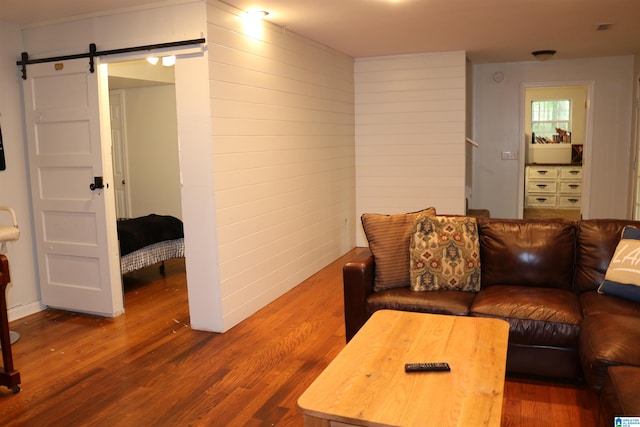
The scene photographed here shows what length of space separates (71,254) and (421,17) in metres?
3.46

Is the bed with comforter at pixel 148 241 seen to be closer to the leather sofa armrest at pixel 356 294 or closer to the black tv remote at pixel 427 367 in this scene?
the leather sofa armrest at pixel 356 294

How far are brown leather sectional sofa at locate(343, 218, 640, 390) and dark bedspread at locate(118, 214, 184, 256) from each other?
250 centimetres

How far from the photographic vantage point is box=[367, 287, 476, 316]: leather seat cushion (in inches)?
118

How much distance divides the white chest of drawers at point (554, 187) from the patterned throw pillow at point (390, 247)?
7060 millimetres

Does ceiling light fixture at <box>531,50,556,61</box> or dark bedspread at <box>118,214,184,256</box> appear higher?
ceiling light fixture at <box>531,50,556,61</box>

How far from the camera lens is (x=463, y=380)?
190 cm

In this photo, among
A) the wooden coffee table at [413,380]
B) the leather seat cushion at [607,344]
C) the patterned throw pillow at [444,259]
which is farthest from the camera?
the patterned throw pillow at [444,259]

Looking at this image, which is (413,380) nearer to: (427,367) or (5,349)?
(427,367)

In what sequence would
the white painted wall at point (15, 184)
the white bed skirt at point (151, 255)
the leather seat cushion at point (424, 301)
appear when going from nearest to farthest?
the leather seat cushion at point (424, 301)
the white painted wall at point (15, 184)
the white bed skirt at point (151, 255)

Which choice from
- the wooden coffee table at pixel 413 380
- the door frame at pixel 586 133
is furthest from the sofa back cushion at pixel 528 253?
the door frame at pixel 586 133

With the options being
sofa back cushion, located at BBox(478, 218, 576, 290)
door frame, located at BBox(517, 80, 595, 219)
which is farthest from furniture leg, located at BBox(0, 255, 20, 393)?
door frame, located at BBox(517, 80, 595, 219)

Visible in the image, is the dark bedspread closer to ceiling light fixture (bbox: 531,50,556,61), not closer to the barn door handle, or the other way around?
the barn door handle

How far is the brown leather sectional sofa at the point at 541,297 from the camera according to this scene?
268 centimetres

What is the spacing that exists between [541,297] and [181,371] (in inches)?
84.3
